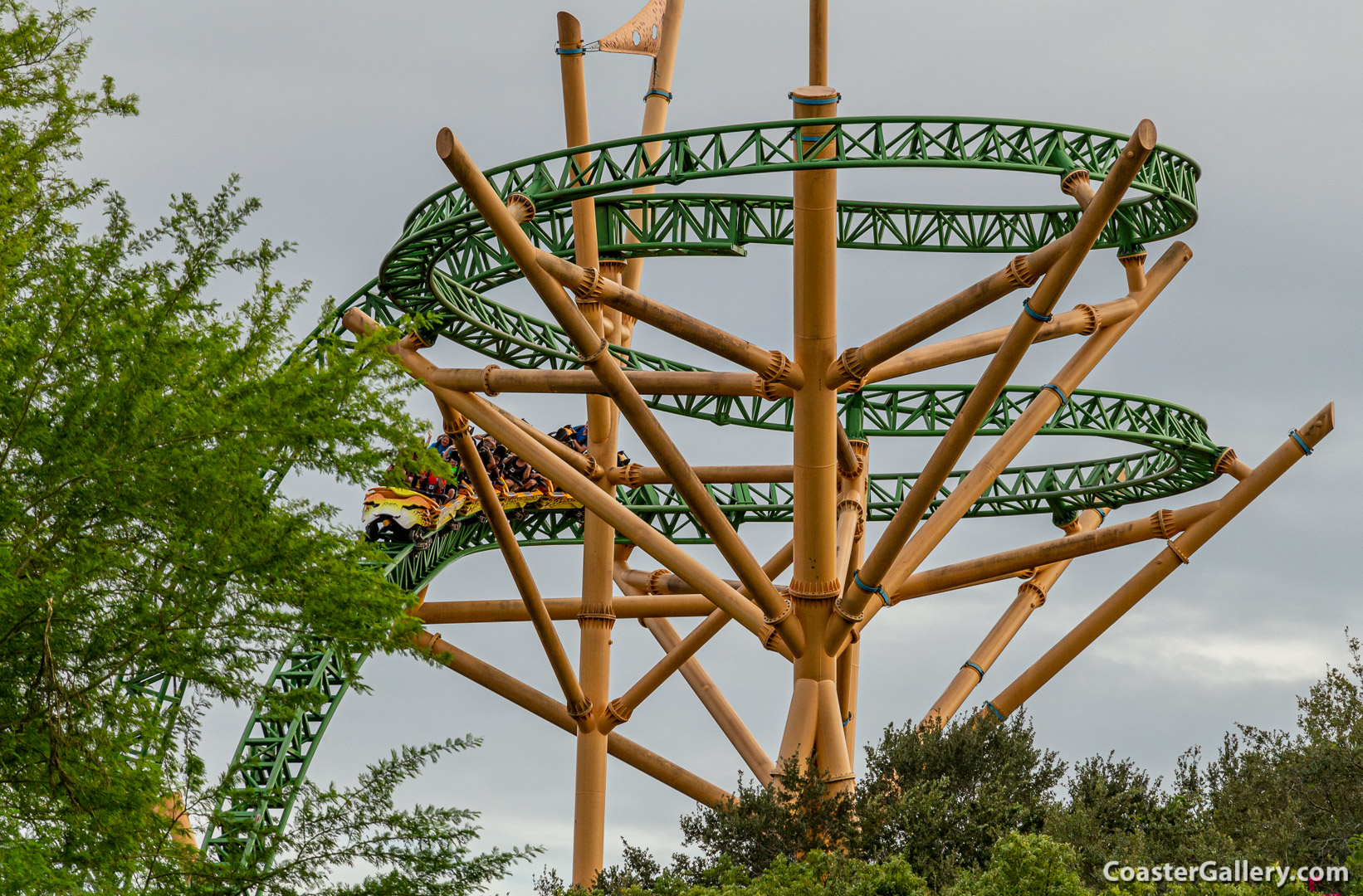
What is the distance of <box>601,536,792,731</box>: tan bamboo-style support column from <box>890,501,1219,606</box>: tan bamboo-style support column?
2.66m

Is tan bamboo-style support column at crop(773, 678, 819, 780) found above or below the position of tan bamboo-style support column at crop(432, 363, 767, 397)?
below

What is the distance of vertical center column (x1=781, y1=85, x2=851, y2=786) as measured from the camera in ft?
50.3

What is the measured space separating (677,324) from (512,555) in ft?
15.2

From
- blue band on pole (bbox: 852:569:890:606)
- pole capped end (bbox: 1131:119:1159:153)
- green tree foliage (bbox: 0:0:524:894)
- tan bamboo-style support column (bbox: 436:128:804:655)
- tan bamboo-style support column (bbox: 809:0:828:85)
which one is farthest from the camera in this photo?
blue band on pole (bbox: 852:569:890:606)

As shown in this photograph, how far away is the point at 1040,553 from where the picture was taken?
20641 mm

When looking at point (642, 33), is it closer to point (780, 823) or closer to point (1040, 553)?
point (1040, 553)

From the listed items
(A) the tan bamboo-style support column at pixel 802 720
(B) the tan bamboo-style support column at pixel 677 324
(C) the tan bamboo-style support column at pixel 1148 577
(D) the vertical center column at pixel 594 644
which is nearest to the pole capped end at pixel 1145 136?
(B) the tan bamboo-style support column at pixel 677 324

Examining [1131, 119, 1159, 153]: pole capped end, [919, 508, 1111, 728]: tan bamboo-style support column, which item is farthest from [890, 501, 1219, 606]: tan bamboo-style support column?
[1131, 119, 1159, 153]: pole capped end

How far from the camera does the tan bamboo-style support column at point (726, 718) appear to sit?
20266 mm

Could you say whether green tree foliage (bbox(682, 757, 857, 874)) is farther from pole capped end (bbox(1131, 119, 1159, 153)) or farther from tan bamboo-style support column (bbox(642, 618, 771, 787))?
pole capped end (bbox(1131, 119, 1159, 153))

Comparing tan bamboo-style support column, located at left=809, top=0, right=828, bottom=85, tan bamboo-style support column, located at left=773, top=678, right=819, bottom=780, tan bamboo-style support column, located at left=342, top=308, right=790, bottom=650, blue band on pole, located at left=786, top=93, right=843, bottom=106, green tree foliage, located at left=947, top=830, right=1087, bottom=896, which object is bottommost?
green tree foliage, located at left=947, top=830, right=1087, bottom=896

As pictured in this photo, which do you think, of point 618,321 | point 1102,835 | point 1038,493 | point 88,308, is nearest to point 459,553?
point 618,321

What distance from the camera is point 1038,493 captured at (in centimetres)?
2412

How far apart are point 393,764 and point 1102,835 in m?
6.98
